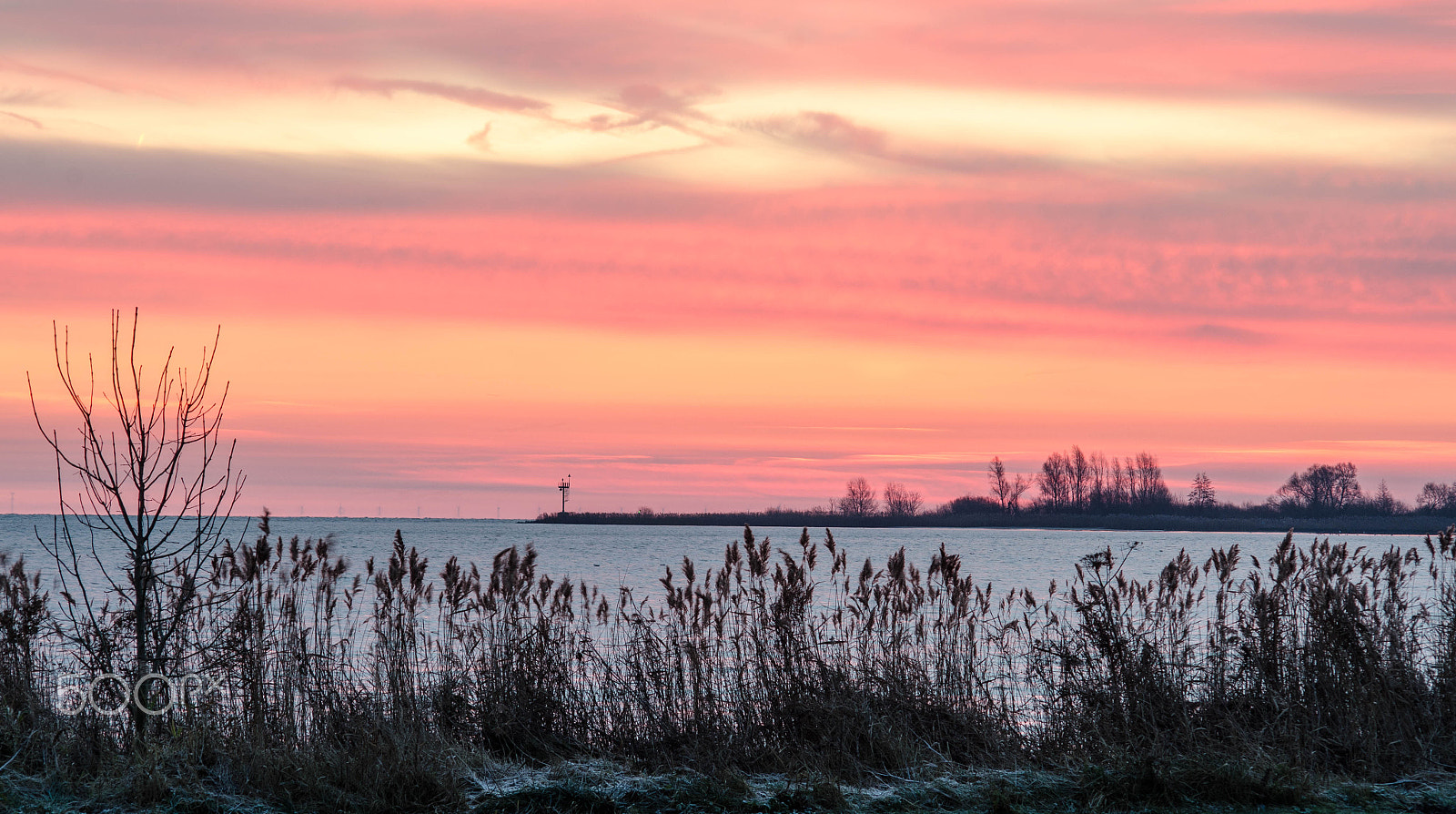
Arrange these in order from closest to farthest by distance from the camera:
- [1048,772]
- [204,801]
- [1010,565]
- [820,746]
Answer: [204,801] < [1048,772] < [820,746] < [1010,565]

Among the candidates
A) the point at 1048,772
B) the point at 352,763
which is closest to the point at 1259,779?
the point at 1048,772

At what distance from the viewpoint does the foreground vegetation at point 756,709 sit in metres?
7.50

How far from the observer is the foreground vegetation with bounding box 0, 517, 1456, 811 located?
24.6ft

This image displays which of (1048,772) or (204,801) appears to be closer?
(204,801)

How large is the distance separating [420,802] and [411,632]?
3.00 metres

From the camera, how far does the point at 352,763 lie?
7.49 m

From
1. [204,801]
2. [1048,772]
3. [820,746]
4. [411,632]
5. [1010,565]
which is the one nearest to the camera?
[204,801]

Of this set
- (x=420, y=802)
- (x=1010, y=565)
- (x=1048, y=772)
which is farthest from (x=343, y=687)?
(x=1010, y=565)

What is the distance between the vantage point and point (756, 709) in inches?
364

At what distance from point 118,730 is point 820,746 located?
18.0 ft

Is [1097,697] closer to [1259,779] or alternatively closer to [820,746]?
[1259,779]

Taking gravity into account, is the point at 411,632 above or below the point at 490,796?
above

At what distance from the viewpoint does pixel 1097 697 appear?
8961 mm

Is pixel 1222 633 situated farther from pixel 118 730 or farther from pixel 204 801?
pixel 118 730
